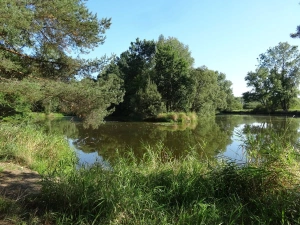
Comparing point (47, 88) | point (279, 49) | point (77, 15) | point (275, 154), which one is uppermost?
point (279, 49)

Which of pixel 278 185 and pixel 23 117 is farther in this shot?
pixel 23 117

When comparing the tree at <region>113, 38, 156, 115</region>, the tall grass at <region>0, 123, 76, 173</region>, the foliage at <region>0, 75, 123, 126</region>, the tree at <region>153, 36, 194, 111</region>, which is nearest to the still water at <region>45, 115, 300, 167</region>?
the tall grass at <region>0, 123, 76, 173</region>

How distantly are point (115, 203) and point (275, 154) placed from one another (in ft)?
7.64

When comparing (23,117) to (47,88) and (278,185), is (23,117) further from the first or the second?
(278,185)

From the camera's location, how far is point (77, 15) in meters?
8.08

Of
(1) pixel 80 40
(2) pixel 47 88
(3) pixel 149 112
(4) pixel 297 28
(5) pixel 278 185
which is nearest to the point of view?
(5) pixel 278 185

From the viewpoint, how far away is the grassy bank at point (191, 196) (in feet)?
9.77

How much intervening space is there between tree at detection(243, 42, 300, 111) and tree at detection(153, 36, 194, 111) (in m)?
→ 17.9

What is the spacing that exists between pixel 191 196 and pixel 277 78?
50468mm

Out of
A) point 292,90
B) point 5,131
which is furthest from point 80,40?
point 292,90

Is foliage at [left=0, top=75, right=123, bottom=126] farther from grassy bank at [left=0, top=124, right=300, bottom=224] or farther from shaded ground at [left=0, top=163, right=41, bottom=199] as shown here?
grassy bank at [left=0, top=124, right=300, bottom=224]

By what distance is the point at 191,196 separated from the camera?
3705 mm

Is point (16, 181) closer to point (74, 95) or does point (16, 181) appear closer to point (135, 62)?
point (74, 95)

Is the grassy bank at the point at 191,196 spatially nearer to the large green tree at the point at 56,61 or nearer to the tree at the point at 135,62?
the large green tree at the point at 56,61
